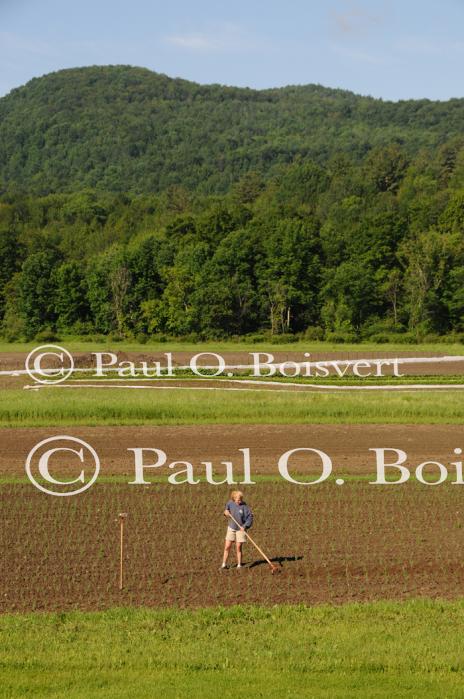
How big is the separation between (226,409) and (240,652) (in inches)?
1198

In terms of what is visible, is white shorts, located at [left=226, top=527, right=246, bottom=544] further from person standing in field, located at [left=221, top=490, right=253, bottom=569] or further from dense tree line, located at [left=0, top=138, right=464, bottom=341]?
dense tree line, located at [left=0, top=138, right=464, bottom=341]

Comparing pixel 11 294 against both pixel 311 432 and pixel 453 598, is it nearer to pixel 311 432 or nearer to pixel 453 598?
pixel 311 432

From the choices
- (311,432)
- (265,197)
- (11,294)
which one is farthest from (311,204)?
(311,432)

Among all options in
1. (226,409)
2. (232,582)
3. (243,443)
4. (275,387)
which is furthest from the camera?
(275,387)

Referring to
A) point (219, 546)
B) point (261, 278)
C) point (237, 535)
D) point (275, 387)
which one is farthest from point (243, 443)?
point (261, 278)

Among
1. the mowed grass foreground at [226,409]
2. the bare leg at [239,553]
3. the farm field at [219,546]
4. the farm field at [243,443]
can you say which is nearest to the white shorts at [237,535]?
the bare leg at [239,553]

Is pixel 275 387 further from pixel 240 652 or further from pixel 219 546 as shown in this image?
pixel 240 652

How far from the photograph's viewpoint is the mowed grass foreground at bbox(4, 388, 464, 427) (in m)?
42.6

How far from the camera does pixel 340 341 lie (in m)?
96.0

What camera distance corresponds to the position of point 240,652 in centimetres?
1438

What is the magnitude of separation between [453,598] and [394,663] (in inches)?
164

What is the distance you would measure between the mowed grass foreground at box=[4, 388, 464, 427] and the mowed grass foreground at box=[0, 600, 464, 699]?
2562 cm

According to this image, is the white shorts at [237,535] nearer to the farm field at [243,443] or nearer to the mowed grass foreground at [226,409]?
the farm field at [243,443]

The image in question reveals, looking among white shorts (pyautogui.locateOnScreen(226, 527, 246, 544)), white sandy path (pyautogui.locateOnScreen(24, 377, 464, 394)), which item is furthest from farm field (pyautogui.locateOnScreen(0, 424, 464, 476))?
white sandy path (pyautogui.locateOnScreen(24, 377, 464, 394))
